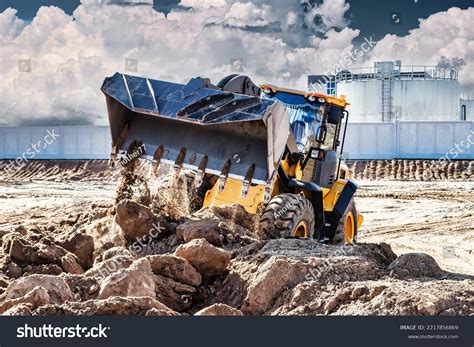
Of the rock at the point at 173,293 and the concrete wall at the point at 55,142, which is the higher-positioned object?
the concrete wall at the point at 55,142

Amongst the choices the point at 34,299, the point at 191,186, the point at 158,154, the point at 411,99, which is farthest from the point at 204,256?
the point at 411,99

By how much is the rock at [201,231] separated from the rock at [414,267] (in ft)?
5.96

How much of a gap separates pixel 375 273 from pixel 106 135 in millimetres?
31288

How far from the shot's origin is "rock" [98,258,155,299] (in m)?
6.11

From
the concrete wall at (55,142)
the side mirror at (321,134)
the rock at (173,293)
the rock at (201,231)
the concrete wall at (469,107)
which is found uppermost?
the concrete wall at (469,107)

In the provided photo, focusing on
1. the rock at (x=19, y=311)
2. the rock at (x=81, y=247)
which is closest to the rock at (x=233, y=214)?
→ the rock at (x=81, y=247)

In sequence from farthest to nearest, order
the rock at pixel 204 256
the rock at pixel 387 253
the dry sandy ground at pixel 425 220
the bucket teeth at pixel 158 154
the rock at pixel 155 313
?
the dry sandy ground at pixel 425 220
the bucket teeth at pixel 158 154
the rock at pixel 387 253
the rock at pixel 204 256
the rock at pixel 155 313

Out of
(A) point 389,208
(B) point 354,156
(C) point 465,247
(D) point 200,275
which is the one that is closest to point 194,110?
(D) point 200,275

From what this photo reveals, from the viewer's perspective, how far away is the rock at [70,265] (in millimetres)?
7570

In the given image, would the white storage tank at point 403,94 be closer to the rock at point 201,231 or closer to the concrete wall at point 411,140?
the concrete wall at point 411,140

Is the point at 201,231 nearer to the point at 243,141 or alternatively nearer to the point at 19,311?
the point at 243,141

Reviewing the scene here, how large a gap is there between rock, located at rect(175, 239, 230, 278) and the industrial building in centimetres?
3069

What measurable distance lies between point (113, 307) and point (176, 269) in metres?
1.35

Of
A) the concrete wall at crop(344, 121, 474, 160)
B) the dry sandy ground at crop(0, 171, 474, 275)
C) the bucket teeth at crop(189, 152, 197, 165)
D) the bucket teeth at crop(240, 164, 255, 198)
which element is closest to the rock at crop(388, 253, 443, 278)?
the bucket teeth at crop(240, 164, 255, 198)
